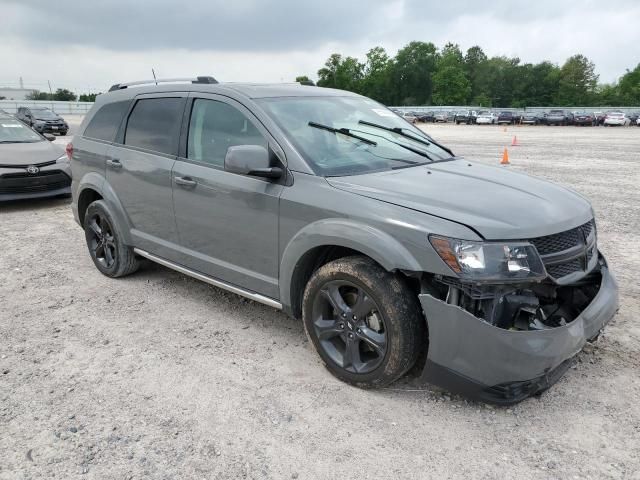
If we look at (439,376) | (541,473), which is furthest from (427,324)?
(541,473)

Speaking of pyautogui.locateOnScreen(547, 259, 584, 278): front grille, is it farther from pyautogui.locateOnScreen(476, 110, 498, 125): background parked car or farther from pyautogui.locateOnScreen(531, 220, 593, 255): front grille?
pyautogui.locateOnScreen(476, 110, 498, 125): background parked car

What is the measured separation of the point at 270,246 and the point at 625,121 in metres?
50.4

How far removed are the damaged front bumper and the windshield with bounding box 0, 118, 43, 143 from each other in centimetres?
888

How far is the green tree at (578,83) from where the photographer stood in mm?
97188

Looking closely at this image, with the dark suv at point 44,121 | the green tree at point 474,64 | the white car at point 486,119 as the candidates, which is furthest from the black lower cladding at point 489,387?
the green tree at point 474,64

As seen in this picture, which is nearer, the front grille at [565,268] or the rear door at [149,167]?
the front grille at [565,268]

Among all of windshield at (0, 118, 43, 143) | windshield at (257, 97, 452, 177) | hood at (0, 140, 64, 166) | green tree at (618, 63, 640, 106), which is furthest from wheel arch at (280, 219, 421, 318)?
green tree at (618, 63, 640, 106)

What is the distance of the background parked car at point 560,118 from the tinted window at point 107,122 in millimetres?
49021

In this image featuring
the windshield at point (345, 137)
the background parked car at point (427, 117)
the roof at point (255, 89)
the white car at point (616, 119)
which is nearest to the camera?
the windshield at point (345, 137)

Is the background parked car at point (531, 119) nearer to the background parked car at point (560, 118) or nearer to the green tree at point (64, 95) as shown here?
the background parked car at point (560, 118)

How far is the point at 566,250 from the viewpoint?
304 centimetres

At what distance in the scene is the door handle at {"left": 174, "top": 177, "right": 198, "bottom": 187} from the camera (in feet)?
13.3

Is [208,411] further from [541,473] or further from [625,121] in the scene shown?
[625,121]

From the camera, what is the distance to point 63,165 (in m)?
9.11
